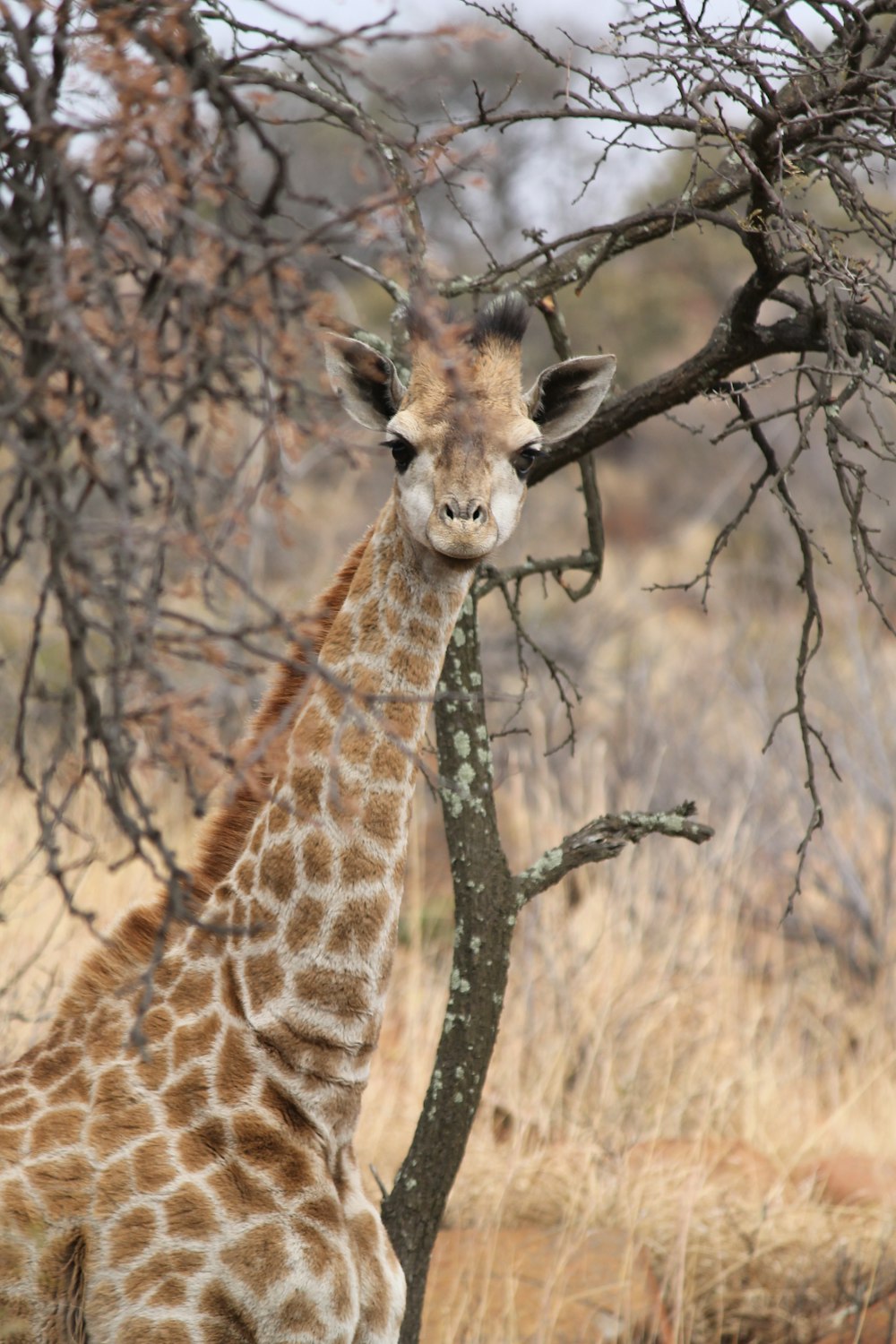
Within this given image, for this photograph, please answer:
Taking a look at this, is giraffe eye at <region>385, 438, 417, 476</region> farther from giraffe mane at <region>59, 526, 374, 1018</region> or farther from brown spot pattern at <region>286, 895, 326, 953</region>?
brown spot pattern at <region>286, 895, 326, 953</region>

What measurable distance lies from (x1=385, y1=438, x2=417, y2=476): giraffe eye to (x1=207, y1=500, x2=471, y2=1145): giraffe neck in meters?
0.20

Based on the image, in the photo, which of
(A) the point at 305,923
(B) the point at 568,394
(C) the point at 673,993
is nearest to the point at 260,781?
(A) the point at 305,923

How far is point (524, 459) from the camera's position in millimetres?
3930

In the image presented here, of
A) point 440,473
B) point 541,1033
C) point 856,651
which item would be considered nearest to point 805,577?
point 440,473

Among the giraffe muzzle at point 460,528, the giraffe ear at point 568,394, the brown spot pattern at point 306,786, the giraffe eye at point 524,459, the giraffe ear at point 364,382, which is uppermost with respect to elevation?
the giraffe ear at point 568,394

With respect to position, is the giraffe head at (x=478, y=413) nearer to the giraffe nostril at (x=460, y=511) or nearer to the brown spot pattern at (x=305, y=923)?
the giraffe nostril at (x=460, y=511)

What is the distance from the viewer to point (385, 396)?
4145 mm

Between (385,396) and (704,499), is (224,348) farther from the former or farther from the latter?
(704,499)

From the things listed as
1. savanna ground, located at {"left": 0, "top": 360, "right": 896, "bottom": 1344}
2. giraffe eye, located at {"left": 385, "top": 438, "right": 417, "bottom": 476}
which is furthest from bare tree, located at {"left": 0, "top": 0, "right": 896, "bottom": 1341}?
giraffe eye, located at {"left": 385, "top": 438, "right": 417, "bottom": 476}

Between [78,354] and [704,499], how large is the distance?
21.6 meters

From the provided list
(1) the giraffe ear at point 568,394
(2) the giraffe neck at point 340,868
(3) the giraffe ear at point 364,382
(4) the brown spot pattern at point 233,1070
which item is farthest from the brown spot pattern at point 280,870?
(1) the giraffe ear at point 568,394

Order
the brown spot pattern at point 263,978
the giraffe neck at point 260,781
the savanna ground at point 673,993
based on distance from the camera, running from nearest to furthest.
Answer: the brown spot pattern at point 263,978, the giraffe neck at point 260,781, the savanna ground at point 673,993

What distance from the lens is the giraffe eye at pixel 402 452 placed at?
3.81 m

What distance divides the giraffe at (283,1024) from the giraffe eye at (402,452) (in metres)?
0.01
